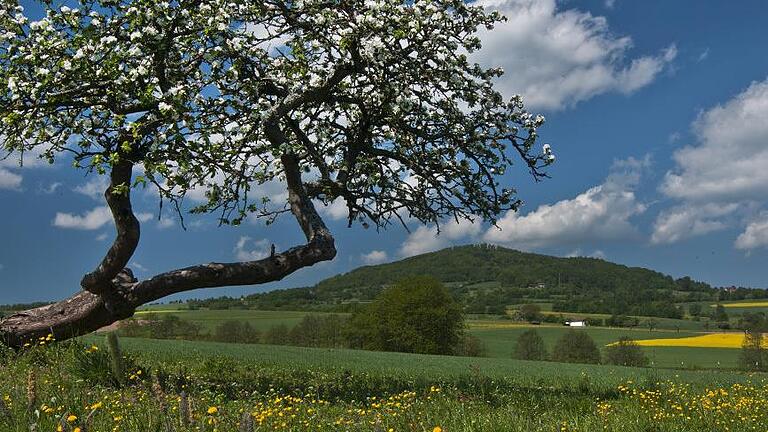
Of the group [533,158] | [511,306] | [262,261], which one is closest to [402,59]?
[533,158]

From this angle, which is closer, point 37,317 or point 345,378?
point 37,317

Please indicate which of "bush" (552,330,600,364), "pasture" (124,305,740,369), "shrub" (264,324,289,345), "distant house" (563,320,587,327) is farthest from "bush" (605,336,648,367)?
"distant house" (563,320,587,327)

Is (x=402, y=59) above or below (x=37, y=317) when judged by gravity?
above

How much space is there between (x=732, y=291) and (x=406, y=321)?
156 meters

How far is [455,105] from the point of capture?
1402 cm

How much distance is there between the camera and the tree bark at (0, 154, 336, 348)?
1270cm

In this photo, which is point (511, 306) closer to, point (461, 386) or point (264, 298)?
point (264, 298)

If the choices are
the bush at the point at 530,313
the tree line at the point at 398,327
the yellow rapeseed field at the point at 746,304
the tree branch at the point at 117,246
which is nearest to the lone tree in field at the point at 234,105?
the tree branch at the point at 117,246

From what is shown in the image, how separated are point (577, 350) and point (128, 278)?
8848 cm

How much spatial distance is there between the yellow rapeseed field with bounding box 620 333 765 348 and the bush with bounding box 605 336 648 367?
1239 cm

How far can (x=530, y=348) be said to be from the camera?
315 feet

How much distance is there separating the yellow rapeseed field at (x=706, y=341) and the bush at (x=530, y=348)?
18.1 meters

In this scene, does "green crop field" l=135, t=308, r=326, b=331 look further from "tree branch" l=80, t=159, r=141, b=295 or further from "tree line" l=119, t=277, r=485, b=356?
"tree branch" l=80, t=159, r=141, b=295

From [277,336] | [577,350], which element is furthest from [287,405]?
[577,350]
